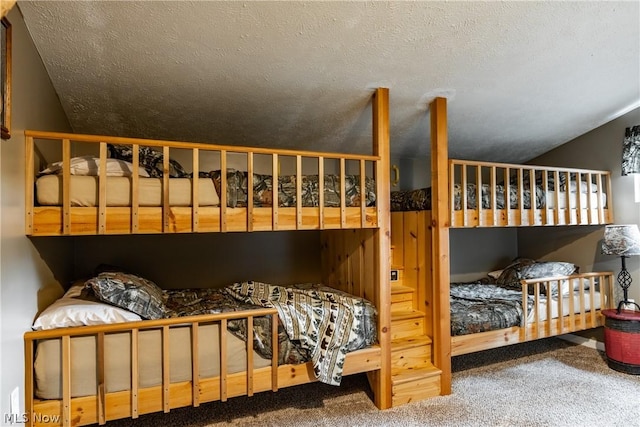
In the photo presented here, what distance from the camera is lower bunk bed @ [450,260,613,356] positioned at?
2.89 metres

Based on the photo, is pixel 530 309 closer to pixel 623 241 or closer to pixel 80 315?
pixel 623 241

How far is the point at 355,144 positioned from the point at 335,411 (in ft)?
7.85

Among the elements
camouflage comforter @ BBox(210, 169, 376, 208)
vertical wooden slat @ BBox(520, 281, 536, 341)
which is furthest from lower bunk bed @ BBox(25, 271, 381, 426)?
vertical wooden slat @ BBox(520, 281, 536, 341)

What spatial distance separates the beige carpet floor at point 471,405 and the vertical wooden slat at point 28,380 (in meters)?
0.75

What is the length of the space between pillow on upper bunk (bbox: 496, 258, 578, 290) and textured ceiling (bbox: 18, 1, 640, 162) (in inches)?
60.1

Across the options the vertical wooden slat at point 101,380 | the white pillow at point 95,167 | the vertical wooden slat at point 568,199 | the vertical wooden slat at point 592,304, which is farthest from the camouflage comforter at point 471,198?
the vertical wooden slat at point 101,380

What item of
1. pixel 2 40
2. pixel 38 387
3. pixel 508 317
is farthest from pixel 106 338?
pixel 508 317

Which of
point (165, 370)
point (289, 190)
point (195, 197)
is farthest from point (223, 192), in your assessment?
point (165, 370)

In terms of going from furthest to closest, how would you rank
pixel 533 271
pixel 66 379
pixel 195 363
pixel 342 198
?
pixel 533 271 < pixel 342 198 < pixel 195 363 < pixel 66 379

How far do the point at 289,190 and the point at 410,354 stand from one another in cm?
158

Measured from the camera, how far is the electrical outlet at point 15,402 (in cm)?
155

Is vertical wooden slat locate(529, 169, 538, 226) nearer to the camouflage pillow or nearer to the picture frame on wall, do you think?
the camouflage pillow

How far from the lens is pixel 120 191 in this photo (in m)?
1.89

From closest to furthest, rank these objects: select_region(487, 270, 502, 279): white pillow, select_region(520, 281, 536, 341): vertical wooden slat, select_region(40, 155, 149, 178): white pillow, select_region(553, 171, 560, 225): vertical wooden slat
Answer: select_region(40, 155, 149, 178): white pillow → select_region(520, 281, 536, 341): vertical wooden slat → select_region(553, 171, 560, 225): vertical wooden slat → select_region(487, 270, 502, 279): white pillow
